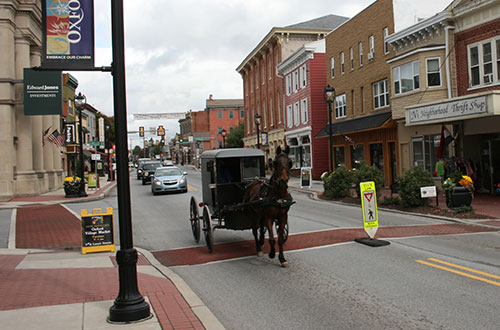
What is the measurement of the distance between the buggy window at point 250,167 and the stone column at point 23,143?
22854 millimetres

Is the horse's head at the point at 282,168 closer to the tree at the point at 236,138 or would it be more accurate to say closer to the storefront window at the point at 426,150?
the storefront window at the point at 426,150

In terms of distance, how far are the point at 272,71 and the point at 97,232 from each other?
43.3 metres

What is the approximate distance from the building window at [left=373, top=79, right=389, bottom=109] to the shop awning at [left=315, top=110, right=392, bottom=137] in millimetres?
583

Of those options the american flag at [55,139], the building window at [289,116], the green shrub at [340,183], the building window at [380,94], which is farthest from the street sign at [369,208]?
the building window at [289,116]

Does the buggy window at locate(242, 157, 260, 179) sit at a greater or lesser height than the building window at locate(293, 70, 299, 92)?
lesser

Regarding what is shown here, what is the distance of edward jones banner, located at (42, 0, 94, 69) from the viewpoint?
254 inches

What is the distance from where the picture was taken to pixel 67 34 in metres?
6.50

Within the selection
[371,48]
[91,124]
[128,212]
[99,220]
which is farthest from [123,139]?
[91,124]

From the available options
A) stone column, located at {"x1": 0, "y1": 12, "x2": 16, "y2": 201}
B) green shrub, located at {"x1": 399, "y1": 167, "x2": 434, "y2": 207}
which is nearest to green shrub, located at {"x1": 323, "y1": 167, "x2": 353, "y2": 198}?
green shrub, located at {"x1": 399, "y1": 167, "x2": 434, "y2": 207}

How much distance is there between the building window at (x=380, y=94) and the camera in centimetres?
2788

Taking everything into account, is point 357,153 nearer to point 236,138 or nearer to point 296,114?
point 296,114

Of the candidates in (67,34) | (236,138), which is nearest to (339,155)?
(67,34)

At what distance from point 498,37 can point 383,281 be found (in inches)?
626

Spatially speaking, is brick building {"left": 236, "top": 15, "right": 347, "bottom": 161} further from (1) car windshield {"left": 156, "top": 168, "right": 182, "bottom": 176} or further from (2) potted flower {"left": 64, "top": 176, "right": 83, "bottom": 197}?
(2) potted flower {"left": 64, "top": 176, "right": 83, "bottom": 197}
